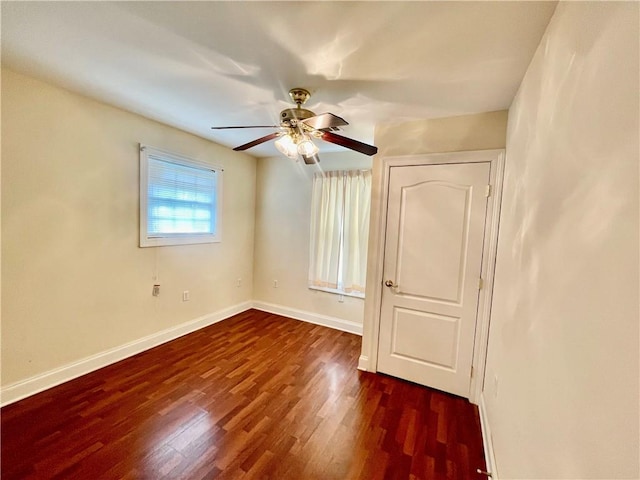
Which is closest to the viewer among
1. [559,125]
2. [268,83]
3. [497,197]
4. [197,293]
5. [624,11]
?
[624,11]

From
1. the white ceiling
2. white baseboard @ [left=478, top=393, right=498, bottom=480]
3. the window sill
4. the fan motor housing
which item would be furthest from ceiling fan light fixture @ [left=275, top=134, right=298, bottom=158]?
white baseboard @ [left=478, top=393, right=498, bottom=480]

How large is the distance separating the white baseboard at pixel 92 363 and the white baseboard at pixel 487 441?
10.2 feet

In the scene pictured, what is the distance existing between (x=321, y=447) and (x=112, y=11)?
8.65 ft

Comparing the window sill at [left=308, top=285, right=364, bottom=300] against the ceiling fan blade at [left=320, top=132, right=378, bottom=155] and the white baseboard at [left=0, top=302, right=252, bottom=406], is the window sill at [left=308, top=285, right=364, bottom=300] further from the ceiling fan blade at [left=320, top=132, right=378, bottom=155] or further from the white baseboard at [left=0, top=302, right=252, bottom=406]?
the ceiling fan blade at [left=320, top=132, right=378, bottom=155]

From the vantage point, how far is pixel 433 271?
2.38 m

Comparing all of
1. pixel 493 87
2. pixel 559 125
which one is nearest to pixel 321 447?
pixel 559 125

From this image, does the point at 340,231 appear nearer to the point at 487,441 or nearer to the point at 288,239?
the point at 288,239

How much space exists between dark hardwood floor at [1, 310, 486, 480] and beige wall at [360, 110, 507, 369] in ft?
2.11

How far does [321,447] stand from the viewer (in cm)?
176

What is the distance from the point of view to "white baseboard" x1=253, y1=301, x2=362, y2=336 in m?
3.60

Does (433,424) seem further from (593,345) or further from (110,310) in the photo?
(110,310)

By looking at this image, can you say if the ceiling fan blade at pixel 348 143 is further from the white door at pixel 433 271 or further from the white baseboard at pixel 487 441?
the white baseboard at pixel 487 441

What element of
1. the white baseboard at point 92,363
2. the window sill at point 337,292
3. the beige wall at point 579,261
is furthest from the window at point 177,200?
the beige wall at point 579,261

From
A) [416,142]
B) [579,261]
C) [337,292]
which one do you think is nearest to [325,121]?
[416,142]
